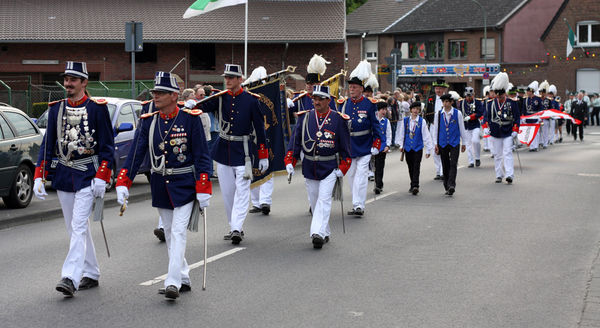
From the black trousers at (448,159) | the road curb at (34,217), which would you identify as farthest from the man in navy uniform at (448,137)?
the road curb at (34,217)

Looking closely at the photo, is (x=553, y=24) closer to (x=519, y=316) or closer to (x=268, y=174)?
(x=268, y=174)

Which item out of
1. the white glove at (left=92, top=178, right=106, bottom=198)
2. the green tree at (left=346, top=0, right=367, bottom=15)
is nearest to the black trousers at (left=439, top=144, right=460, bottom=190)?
the white glove at (left=92, top=178, right=106, bottom=198)

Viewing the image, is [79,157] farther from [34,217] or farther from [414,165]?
[414,165]

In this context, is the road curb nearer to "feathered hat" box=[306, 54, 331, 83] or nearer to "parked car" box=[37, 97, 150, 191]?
"parked car" box=[37, 97, 150, 191]

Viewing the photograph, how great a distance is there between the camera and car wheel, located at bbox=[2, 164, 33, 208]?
44.0ft

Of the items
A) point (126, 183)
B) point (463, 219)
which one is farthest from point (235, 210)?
point (463, 219)

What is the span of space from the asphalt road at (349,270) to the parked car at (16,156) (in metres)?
1.22

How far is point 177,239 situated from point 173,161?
2.28 ft

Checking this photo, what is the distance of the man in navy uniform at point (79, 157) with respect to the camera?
7496 millimetres

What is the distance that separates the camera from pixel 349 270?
28.1 ft

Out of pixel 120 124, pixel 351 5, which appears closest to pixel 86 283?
pixel 120 124

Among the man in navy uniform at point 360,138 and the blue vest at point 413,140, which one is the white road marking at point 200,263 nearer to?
the man in navy uniform at point 360,138

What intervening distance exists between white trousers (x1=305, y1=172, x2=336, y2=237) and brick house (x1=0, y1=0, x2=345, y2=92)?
35.1 m

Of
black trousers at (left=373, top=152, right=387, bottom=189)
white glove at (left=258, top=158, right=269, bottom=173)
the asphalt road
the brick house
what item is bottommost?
the asphalt road
